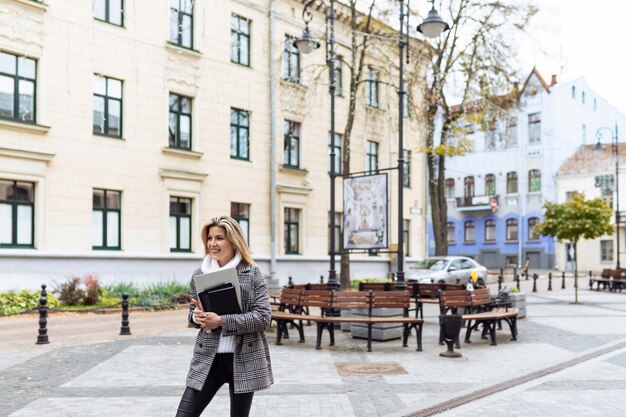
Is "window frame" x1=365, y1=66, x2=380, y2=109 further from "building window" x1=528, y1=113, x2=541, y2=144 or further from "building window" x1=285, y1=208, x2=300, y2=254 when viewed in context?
"building window" x1=528, y1=113, x2=541, y2=144

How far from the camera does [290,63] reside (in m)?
27.0

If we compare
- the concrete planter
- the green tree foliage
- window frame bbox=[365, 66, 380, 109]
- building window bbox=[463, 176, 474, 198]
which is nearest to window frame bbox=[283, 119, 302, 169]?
window frame bbox=[365, 66, 380, 109]

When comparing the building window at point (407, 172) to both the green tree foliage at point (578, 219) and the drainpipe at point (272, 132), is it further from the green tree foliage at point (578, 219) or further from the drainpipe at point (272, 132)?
the green tree foliage at point (578, 219)

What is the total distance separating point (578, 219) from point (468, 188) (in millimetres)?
34590

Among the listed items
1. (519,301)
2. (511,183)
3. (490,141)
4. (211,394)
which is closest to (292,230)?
(519,301)

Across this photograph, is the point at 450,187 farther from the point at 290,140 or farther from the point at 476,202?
the point at 290,140

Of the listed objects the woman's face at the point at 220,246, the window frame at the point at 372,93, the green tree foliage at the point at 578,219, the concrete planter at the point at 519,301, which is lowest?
the concrete planter at the point at 519,301

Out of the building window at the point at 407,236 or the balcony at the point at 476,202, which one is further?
the balcony at the point at 476,202

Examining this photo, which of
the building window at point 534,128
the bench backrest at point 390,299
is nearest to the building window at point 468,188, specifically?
the building window at point 534,128

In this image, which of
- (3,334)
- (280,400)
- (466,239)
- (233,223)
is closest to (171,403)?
(280,400)

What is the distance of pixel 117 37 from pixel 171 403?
16.2 meters

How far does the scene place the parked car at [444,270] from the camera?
82.3ft

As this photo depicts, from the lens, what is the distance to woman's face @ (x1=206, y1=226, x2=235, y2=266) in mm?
4176

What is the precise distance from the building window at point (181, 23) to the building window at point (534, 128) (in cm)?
3580
